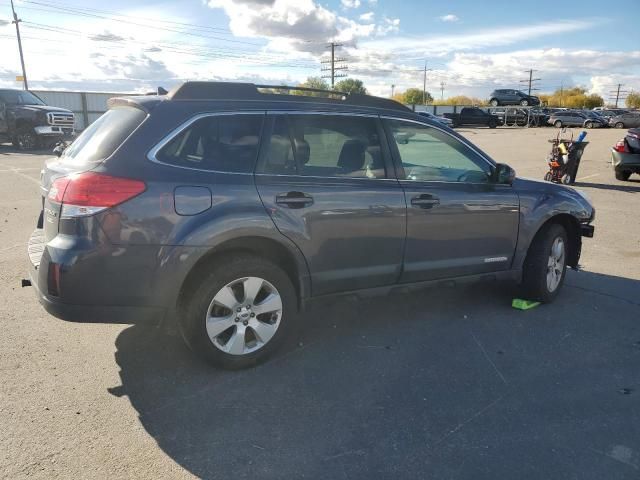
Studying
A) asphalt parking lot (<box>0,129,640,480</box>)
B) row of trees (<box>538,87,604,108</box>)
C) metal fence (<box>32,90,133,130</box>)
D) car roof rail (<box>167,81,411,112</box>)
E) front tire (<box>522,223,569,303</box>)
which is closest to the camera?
asphalt parking lot (<box>0,129,640,480</box>)

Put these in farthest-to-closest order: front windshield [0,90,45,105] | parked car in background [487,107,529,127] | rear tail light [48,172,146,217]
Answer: parked car in background [487,107,529,127] → front windshield [0,90,45,105] → rear tail light [48,172,146,217]

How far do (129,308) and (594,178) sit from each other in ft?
47.6

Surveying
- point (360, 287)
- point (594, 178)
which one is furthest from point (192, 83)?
point (594, 178)

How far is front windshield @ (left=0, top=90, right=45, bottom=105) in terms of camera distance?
20.1 metres

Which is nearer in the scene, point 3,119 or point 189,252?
point 189,252

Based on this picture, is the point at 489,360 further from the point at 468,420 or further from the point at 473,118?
the point at 473,118

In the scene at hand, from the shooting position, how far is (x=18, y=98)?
20.5 meters

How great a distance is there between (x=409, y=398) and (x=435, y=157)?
2107 mm

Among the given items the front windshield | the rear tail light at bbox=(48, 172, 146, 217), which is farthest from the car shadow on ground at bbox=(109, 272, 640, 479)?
the front windshield

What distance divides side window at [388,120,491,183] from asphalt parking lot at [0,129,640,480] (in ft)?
3.98

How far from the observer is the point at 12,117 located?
65.9 feet

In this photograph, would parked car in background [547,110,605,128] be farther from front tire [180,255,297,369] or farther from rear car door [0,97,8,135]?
front tire [180,255,297,369]

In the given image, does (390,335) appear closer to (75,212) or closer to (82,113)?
(75,212)

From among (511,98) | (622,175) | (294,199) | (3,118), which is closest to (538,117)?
(511,98)
